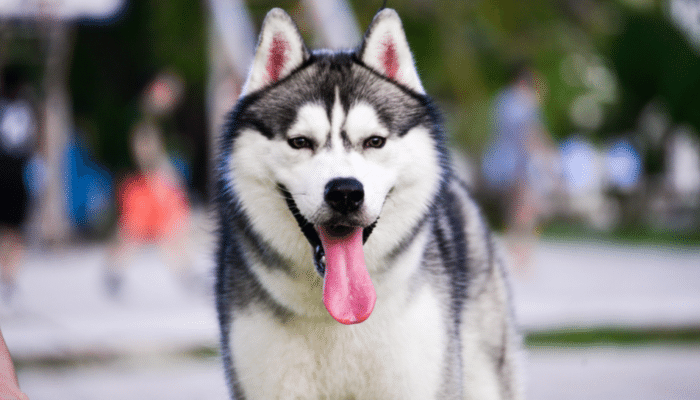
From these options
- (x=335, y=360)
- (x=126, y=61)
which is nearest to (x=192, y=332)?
(x=335, y=360)

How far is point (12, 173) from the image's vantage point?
768 cm

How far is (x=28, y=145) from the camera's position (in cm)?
798

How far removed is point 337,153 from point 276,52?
19.7 inches

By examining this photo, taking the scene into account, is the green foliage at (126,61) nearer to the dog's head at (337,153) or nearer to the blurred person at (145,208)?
the blurred person at (145,208)

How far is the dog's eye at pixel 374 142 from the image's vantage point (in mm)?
2547

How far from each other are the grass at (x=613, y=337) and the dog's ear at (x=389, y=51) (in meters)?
3.67

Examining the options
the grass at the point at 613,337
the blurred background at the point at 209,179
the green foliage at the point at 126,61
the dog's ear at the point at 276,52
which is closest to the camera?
the dog's ear at the point at 276,52

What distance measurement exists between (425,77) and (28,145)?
37.5 ft

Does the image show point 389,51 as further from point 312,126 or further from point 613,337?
point 613,337

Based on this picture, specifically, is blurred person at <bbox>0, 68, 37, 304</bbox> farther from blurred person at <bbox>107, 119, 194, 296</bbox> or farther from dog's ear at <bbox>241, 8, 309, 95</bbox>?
dog's ear at <bbox>241, 8, 309, 95</bbox>

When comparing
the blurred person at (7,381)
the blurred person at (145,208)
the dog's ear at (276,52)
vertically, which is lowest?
the blurred person at (145,208)

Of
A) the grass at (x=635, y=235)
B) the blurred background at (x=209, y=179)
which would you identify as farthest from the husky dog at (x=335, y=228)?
the grass at (x=635, y=235)

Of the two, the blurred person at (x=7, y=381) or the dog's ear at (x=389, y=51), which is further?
the dog's ear at (x=389, y=51)

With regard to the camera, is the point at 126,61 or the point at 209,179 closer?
the point at 209,179
